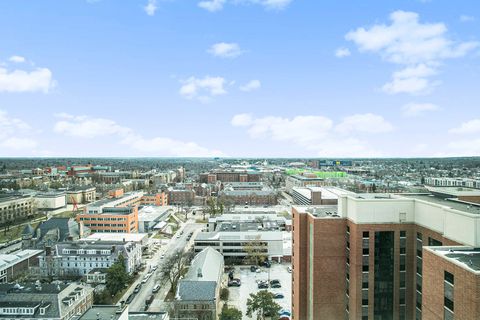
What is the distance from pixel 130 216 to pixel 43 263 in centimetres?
1786

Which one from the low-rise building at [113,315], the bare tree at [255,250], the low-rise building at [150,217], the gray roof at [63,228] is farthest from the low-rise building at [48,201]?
the low-rise building at [113,315]

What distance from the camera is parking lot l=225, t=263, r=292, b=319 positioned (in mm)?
30248

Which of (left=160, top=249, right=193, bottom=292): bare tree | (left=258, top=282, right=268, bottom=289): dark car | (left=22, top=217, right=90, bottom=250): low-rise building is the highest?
(left=22, top=217, right=90, bottom=250): low-rise building

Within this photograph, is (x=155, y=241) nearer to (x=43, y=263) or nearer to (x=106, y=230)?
(x=106, y=230)

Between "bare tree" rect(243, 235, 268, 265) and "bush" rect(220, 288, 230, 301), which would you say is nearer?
"bush" rect(220, 288, 230, 301)

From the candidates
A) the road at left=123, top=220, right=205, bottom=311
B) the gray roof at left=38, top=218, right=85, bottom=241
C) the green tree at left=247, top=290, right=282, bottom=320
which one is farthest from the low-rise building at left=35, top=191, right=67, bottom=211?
the green tree at left=247, top=290, right=282, bottom=320

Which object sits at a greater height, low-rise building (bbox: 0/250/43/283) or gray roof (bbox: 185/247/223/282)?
gray roof (bbox: 185/247/223/282)

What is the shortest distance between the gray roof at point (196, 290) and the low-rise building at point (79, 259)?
37.5 ft

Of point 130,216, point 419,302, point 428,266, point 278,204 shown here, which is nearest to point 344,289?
point 419,302

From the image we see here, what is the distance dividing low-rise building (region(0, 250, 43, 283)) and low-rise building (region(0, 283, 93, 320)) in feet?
29.7

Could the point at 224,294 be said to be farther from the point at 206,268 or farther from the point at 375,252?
the point at 375,252

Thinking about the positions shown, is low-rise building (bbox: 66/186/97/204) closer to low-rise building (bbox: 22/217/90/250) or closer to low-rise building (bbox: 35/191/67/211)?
low-rise building (bbox: 35/191/67/211)

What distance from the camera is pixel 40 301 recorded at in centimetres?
2473

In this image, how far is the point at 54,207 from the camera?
7581cm
